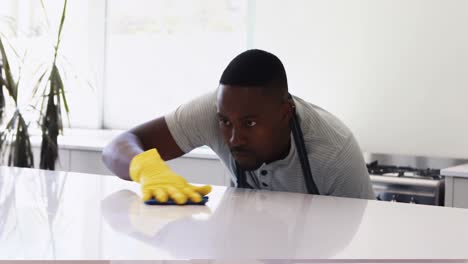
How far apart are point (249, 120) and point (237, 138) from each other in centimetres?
6

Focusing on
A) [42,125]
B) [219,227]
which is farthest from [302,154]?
[42,125]

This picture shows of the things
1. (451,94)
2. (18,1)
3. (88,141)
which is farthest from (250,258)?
(18,1)

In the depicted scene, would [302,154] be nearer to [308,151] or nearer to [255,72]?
[308,151]

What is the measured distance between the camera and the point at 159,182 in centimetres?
147

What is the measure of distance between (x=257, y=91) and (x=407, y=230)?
61 centimetres

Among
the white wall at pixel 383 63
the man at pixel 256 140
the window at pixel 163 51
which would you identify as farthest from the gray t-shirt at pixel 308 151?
the window at pixel 163 51

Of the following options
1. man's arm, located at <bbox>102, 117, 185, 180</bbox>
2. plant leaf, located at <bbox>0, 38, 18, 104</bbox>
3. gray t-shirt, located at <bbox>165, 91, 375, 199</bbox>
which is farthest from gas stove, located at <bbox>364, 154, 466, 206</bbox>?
plant leaf, located at <bbox>0, 38, 18, 104</bbox>

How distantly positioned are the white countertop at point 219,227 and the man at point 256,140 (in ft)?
0.46

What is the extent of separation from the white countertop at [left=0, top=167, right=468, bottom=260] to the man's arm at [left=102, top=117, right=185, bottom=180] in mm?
178

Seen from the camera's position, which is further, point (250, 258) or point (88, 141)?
point (88, 141)

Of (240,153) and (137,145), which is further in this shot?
(137,145)

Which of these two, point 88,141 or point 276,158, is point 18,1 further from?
point 276,158

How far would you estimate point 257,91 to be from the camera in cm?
163

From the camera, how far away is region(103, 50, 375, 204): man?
5.27 feet
